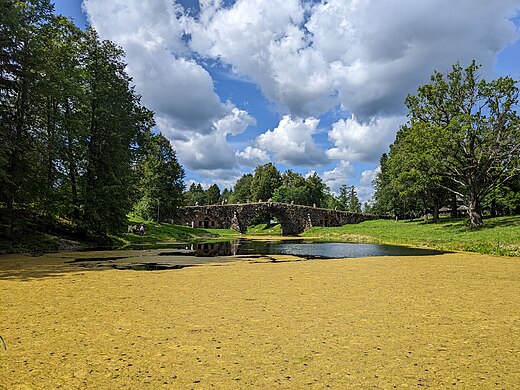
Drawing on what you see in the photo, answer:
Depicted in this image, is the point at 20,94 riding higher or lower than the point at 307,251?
higher

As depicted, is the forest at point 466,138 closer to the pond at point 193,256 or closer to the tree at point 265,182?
the pond at point 193,256

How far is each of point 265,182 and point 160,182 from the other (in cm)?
4447

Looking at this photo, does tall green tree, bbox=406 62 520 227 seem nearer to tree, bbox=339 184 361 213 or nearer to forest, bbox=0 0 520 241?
forest, bbox=0 0 520 241

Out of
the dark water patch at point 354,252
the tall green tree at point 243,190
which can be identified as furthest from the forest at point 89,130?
the tall green tree at point 243,190

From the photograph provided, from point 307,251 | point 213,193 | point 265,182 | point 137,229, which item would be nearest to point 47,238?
point 137,229

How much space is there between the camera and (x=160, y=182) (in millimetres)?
42062

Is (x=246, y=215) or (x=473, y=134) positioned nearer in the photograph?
(x=473, y=134)

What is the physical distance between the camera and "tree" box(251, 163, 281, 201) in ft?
275

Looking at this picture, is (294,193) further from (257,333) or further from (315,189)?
(257,333)

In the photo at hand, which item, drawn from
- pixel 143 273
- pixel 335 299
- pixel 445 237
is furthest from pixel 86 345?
pixel 445 237

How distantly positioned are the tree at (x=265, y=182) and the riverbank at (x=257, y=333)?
7587 cm

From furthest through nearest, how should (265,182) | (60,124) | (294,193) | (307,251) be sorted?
(265,182)
(294,193)
(307,251)
(60,124)

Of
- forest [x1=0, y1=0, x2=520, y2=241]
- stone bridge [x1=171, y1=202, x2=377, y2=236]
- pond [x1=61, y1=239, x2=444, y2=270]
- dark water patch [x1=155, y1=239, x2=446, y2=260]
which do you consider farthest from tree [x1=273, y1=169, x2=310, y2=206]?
pond [x1=61, y1=239, x2=444, y2=270]

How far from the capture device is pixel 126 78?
84.9 feet
